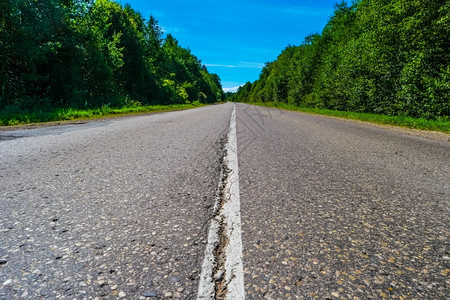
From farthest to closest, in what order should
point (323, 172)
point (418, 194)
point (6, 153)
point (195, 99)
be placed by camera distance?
point (195, 99), point (6, 153), point (323, 172), point (418, 194)

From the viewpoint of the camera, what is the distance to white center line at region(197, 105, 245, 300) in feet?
3.92

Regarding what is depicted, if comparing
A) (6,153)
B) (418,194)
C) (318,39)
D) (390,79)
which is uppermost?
(318,39)

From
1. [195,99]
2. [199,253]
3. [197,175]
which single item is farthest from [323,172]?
[195,99]

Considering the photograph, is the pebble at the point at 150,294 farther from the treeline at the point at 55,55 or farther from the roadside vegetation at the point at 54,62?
the treeline at the point at 55,55

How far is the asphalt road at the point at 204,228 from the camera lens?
1.24 meters

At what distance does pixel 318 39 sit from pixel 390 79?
67.4 ft

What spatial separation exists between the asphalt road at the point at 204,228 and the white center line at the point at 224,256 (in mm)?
47

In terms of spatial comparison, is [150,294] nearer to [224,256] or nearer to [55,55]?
[224,256]

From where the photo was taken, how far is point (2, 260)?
4.49 ft

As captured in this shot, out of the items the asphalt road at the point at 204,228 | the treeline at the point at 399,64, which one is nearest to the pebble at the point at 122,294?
the asphalt road at the point at 204,228

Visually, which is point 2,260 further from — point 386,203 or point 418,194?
point 418,194

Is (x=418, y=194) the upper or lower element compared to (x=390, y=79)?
Answer: lower

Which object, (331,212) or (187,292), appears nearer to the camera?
(187,292)

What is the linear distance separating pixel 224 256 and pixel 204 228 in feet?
1.18
